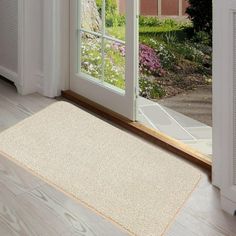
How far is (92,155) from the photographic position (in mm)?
2732

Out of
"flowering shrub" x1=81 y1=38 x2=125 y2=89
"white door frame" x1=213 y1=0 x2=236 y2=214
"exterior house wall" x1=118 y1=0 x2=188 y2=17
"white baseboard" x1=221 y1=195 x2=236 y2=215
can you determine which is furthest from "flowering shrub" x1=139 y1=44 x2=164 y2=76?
"white baseboard" x1=221 y1=195 x2=236 y2=215

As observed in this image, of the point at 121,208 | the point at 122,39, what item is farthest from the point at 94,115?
the point at 121,208

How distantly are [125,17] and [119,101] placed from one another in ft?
1.57

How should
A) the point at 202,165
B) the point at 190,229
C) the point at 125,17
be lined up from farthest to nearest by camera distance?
the point at 125,17
the point at 202,165
the point at 190,229

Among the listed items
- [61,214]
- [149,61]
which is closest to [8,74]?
[149,61]

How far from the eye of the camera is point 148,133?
296cm

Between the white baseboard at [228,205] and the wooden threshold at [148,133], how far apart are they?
0.35 meters

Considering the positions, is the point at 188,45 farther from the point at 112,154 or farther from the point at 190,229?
the point at 190,229

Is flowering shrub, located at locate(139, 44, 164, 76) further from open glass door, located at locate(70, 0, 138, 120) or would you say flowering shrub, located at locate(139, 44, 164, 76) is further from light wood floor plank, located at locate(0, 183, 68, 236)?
light wood floor plank, located at locate(0, 183, 68, 236)

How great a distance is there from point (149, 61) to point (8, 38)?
96 cm

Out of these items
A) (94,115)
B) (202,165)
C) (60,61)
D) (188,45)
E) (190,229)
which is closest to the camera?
(190,229)

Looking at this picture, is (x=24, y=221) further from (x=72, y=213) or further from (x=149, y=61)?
(x=149, y=61)

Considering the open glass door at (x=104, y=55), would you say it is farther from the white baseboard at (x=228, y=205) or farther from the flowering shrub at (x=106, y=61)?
the white baseboard at (x=228, y=205)

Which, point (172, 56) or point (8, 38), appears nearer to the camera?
point (8, 38)
